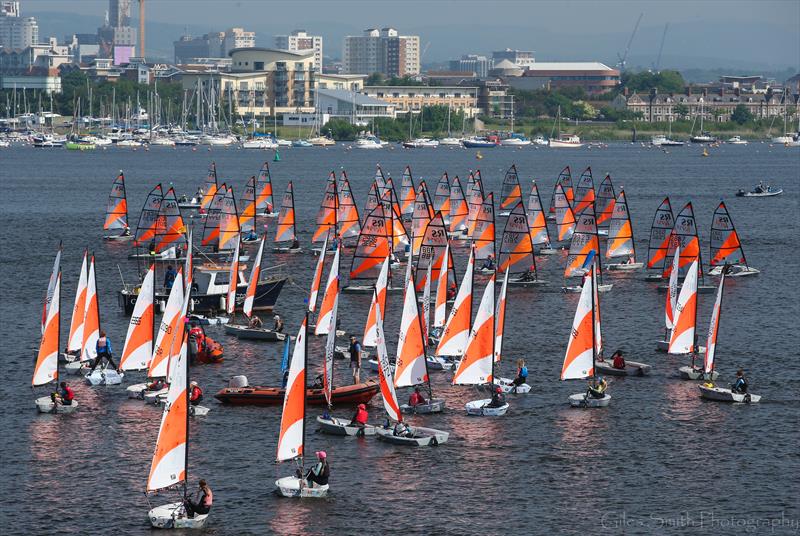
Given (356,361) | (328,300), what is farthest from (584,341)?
(328,300)

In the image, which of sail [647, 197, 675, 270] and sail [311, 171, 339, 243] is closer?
sail [647, 197, 675, 270]

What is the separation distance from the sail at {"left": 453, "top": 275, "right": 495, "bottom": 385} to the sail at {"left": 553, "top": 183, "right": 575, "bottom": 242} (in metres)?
60.4

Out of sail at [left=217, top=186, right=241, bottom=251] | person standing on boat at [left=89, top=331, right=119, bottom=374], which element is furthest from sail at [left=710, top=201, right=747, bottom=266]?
person standing on boat at [left=89, top=331, right=119, bottom=374]

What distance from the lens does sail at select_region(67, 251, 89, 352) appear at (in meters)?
69.6

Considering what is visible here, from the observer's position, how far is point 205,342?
240 feet

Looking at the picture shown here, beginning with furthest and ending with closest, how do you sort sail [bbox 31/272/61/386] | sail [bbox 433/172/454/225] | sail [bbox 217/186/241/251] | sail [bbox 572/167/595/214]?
1. sail [bbox 433/172/454/225]
2. sail [bbox 572/167/595/214]
3. sail [bbox 217/186/241/251]
4. sail [bbox 31/272/61/386]

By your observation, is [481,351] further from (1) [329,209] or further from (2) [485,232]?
(1) [329,209]

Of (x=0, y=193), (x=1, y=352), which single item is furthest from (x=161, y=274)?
(x=0, y=193)

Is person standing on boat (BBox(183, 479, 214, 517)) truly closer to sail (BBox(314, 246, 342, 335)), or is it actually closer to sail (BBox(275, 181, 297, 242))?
sail (BBox(314, 246, 342, 335))

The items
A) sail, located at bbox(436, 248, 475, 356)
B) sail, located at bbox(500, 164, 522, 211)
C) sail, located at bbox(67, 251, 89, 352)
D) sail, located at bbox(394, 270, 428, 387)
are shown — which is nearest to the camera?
sail, located at bbox(394, 270, 428, 387)

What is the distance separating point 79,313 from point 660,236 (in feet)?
162

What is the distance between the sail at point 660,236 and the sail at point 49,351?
171ft

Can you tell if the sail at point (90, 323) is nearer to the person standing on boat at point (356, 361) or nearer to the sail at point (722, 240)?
the person standing on boat at point (356, 361)

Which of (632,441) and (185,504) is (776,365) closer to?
(632,441)
